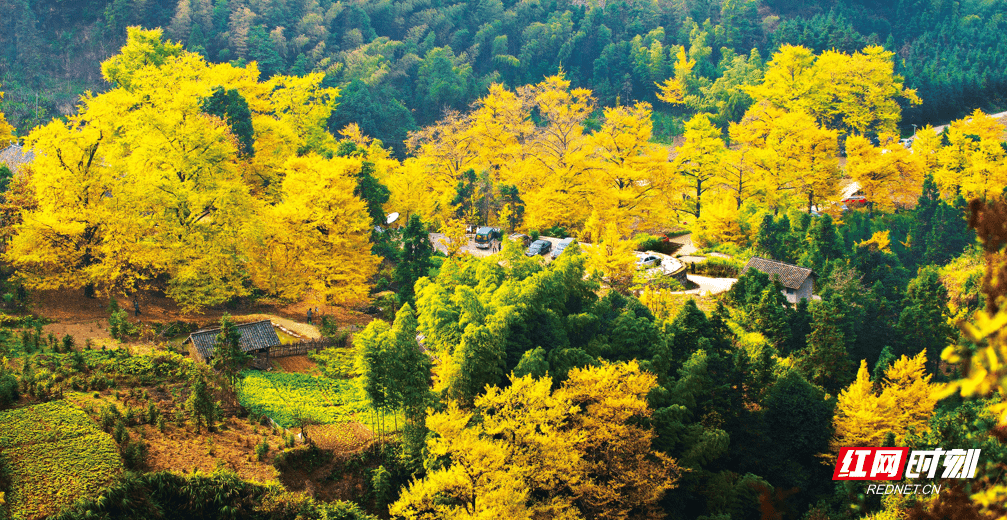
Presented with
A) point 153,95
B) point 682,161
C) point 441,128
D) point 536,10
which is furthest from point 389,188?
point 536,10

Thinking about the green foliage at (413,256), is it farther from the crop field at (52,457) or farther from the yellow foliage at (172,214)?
the crop field at (52,457)

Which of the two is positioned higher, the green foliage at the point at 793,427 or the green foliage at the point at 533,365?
the green foliage at the point at 533,365

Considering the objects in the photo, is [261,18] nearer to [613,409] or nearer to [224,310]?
[224,310]

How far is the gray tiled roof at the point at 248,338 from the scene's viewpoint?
2700 cm

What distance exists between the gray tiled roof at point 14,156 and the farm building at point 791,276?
36.7 metres

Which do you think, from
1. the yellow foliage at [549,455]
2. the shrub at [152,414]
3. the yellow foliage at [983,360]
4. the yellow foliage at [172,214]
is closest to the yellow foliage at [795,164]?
the yellow foliage at [172,214]

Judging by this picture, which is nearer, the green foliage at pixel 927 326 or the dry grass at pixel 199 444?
the dry grass at pixel 199 444

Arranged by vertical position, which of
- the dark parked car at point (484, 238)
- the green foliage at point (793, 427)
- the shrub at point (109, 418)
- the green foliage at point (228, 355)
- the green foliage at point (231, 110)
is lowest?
the green foliage at point (793, 427)

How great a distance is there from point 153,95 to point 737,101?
5495 centimetres

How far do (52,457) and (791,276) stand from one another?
3339cm

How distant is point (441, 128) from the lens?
59188mm

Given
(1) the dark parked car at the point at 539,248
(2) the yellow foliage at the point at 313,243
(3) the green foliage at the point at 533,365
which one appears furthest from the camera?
(1) the dark parked car at the point at 539,248

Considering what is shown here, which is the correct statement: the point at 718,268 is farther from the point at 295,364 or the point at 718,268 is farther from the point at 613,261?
the point at 295,364

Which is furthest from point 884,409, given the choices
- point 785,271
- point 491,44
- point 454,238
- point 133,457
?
point 491,44
